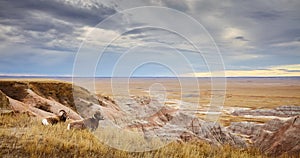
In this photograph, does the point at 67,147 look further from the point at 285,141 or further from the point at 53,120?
the point at 285,141

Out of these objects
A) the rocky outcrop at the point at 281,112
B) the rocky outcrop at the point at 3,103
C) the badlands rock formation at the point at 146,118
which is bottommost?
the rocky outcrop at the point at 281,112

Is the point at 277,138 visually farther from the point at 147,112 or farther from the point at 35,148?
the point at 147,112

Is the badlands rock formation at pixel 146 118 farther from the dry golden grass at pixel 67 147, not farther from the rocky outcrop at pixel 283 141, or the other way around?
the dry golden grass at pixel 67 147

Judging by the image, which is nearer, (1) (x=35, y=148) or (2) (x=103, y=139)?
(1) (x=35, y=148)

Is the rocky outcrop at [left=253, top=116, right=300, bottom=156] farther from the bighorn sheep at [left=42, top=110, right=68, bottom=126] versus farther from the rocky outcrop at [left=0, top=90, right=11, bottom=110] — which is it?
the rocky outcrop at [left=0, top=90, right=11, bottom=110]

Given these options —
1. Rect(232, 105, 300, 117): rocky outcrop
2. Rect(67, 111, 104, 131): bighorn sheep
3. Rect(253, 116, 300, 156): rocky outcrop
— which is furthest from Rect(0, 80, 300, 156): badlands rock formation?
Rect(232, 105, 300, 117): rocky outcrop

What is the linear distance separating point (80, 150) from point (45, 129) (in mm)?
3197

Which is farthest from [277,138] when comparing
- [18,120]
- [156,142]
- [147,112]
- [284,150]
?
[147,112]

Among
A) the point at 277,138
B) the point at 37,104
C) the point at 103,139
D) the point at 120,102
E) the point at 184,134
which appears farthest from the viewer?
the point at 120,102

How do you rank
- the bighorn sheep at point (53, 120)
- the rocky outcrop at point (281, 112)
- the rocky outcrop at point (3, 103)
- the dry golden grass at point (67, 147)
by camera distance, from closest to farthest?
the dry golden grass at point (67, 147) → the bighorn sheep at point (53, 120) → the rocky outcrop at point (3, 103) → the rocky outcrop at point (281, 112)

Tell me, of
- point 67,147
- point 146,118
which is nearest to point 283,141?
point 67,147

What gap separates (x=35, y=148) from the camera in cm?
934

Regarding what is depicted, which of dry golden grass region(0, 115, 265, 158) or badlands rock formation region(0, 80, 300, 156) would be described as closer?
dry golden grass region(0, 115, 265, 158)

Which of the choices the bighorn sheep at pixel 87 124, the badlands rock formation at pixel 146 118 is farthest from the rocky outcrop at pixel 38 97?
the bighorn sheep at pixel 87 124
